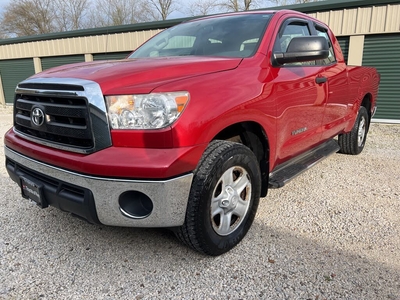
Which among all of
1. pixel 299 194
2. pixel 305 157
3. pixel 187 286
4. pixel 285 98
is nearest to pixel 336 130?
pixel 305 157

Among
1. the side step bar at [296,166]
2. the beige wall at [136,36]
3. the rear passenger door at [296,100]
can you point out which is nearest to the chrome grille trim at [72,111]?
the rear passenger door at [296,100]

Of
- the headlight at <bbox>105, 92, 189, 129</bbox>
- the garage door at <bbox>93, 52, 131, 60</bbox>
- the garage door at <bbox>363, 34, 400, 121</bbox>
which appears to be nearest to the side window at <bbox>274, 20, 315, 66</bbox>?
the headlight at <bbox>105, 92, 189, 129</bbox>

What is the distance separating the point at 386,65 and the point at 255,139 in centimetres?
751

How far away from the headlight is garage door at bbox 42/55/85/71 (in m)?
12.7

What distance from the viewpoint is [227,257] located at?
2.50 meters

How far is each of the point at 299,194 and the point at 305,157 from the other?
0.43 metres

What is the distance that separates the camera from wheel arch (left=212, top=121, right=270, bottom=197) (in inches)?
103

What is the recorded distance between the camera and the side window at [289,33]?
9.93ft

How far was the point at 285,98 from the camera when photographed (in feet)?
9.41

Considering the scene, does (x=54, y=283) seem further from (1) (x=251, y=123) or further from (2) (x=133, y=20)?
(2) (x=133, y=20)

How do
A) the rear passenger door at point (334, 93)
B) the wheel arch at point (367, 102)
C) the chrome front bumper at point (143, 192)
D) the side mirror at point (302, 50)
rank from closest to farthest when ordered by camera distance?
1. the chrome front bumper at point (143, 192)
2. the side mirror at point (302, 50)
3. the rear passenger door at point (334, 93)
4. the wheel arch at point (367, 102)

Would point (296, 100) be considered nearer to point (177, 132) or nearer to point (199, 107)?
point (199, 107)

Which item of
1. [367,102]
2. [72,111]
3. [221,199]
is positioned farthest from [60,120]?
[367,102]

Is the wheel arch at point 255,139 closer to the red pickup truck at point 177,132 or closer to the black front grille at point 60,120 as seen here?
the red pickup truck at point 177,132
